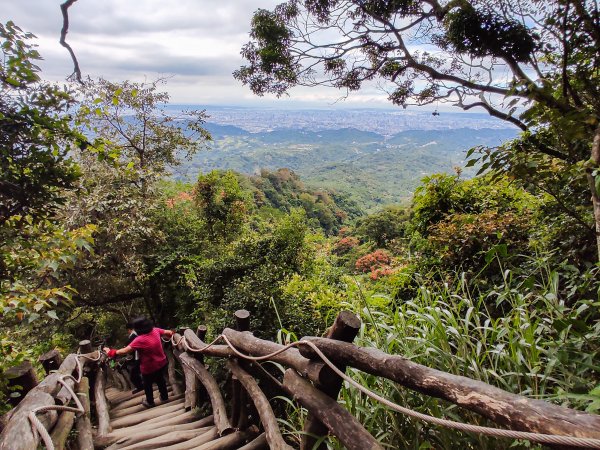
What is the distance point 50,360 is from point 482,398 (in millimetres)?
4378

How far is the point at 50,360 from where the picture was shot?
3959 mm

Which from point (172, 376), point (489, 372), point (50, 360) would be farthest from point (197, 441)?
point (172, 376)

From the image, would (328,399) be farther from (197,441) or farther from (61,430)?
(61,430)

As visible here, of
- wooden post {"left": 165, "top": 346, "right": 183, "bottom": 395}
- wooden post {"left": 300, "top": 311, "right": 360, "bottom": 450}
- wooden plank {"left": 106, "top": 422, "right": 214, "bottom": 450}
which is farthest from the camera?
wooden post {"left": 165, "top": 346, "right": 183, "bottom": 395}

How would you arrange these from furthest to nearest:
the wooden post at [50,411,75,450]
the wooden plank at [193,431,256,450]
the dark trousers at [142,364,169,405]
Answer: the dark trousers at [142,364,169,405] → the wooden plank at [193,431,256,450] → the wooden post at [50,411,75,450]

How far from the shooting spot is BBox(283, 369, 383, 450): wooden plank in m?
1.65

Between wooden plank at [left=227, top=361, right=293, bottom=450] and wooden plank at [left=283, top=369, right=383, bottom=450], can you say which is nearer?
wooden plank at [left=283, top=369, right=383, bottom=450]

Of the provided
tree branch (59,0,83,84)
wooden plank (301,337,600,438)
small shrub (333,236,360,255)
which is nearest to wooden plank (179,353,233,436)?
wooden plank (301,337,600,438)

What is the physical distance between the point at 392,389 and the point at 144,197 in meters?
7.83

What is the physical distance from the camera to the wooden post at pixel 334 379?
6.13 ft

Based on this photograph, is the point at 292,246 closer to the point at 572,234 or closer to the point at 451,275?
the point at 451,275

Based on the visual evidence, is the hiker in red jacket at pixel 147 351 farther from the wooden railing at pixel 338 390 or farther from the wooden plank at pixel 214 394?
the wooden railing at pixel 338 390

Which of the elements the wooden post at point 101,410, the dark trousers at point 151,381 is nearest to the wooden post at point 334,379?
the wooden post at point 101,410

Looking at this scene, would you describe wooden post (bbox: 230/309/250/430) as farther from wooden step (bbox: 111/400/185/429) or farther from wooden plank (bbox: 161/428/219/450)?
wooden step (bbox: 111/400/185/429)
